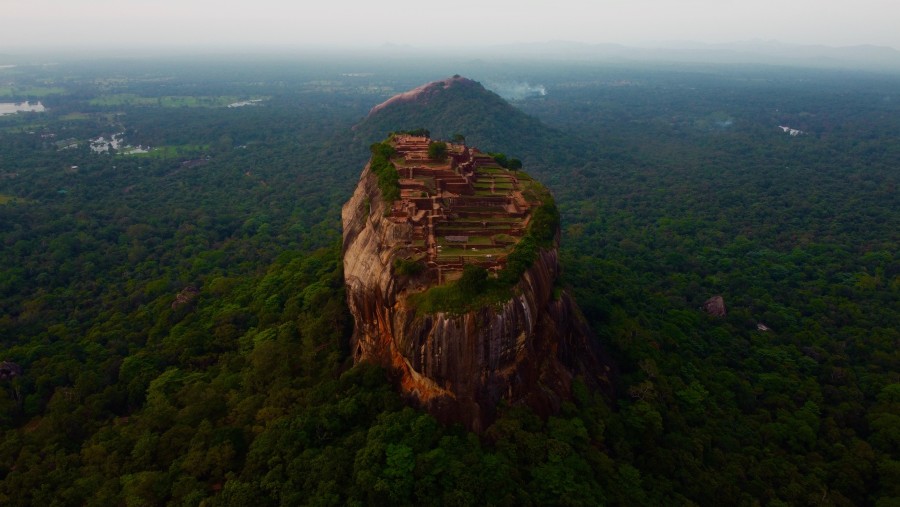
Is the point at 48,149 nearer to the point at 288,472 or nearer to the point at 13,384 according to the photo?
the point at 13,384

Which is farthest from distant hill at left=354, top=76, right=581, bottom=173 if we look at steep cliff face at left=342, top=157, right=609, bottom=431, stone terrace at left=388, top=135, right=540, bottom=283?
steep cliff face at left=342, top=157, right=609, bottom=431

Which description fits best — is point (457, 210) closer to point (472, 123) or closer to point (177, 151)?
point (472, 123)

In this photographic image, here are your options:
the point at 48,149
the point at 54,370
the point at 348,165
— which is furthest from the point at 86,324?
the point at 48,149

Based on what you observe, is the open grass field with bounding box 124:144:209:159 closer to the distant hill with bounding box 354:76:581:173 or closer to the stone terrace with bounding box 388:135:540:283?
the distant hill with bounding box 354:76:581:173

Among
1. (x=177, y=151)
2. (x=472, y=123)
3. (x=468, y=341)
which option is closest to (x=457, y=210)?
(x=468, y=341)

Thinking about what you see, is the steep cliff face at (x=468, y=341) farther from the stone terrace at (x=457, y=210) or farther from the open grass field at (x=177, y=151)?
the open grass field at (x=177, y=151)

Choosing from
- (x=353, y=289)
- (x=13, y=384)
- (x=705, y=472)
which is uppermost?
(x=353, y=289)
